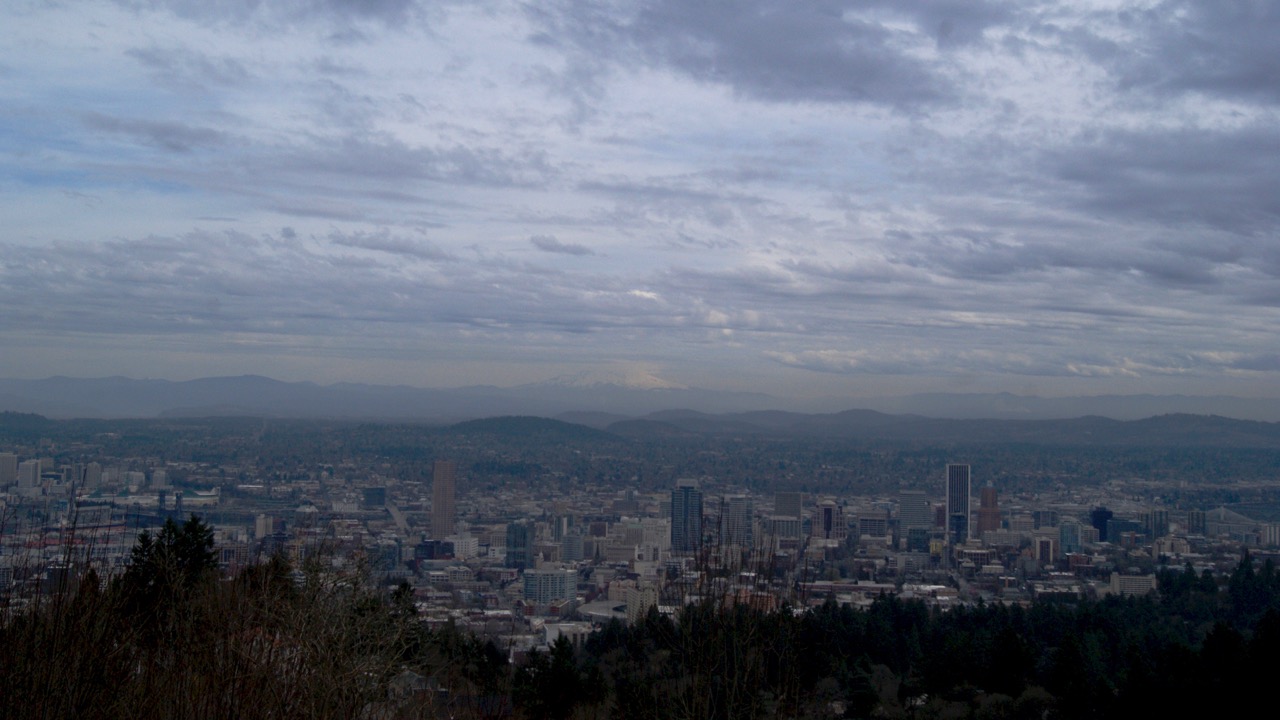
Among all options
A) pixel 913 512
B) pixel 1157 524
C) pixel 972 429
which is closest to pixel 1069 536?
pixel 1157 524

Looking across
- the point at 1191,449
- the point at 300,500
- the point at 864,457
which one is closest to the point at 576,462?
the point at 864,457

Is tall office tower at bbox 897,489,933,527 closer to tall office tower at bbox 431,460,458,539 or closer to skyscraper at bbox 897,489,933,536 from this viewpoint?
skyscraper at bbox 897,489,933,536

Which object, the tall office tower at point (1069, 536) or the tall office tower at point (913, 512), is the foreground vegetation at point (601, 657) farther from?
the tall office tower at point (913, 512)

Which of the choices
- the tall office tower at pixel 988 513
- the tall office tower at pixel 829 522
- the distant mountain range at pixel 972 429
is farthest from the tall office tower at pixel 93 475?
the distant mountain range at pixel 972 429

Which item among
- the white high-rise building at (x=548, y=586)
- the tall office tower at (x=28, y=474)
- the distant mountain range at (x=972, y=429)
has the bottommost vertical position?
the white high-rise building at (x=548, y=586)

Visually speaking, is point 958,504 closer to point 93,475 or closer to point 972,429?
point 972,429

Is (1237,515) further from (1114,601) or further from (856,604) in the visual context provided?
(856,604)
